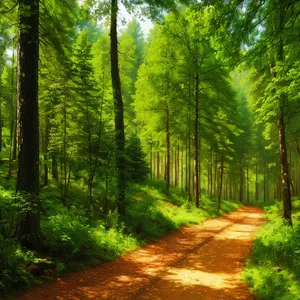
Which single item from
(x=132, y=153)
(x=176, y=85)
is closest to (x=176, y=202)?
(x=132, y=153)

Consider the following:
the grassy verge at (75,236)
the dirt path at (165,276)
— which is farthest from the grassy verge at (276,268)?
the grassy verge at (75,236)

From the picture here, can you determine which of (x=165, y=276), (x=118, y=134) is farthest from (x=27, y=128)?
(x=118, y=134)

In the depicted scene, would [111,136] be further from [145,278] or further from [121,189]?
[145,278]

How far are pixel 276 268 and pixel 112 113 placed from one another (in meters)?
8.38

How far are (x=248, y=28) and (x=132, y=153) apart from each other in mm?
15844

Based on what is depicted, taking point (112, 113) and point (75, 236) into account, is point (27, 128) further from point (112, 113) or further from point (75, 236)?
point (112, 113)

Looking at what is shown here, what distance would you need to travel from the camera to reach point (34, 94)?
7.27 m

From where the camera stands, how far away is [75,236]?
27.0ft

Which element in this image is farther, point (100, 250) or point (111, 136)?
point (111, 136)

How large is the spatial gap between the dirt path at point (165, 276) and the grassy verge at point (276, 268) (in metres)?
0.34

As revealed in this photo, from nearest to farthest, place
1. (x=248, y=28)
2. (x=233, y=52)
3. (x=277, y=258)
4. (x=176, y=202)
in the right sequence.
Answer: (x=248, y=28)
(x=233, y=52)
(x=277, y=258)
(x=176, y=202)

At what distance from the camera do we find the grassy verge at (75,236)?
610 centimetres

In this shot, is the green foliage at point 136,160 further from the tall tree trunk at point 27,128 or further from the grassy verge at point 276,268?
the tall tree trunk at point 27,128

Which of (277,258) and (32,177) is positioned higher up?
(32,177)
